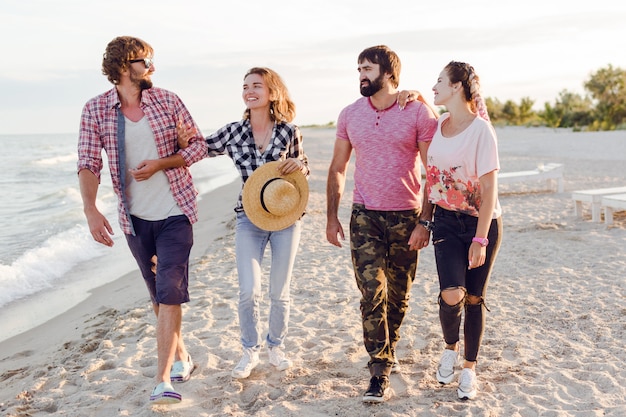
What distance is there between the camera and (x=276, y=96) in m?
3.92

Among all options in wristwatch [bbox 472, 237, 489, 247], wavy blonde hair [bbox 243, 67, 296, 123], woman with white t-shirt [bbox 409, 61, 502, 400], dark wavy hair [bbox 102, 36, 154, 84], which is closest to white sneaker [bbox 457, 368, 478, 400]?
woman with white t-shirt [bbox 409, 61, 502, 400]

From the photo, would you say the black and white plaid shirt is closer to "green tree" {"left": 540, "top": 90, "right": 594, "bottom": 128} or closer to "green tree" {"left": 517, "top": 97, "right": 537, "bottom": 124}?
"green tree" {"left": 540, "top": 90, "right": 594, "bottom": 128}

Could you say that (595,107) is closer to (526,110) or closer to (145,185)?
(526,110)

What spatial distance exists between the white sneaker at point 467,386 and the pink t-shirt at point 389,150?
3.42 feet

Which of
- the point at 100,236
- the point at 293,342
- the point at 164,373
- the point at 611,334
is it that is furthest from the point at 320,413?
the point at 611,334

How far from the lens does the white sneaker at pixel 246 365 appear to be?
13.3ft

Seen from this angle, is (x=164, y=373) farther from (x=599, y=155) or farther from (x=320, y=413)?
(x=599, y=155)

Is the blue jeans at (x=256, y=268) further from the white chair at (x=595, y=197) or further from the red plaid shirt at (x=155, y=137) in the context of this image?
the white chair at (x=595, y=197)

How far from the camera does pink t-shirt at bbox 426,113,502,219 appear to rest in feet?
10.9

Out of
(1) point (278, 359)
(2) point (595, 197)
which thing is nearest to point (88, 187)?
(1) point (278, 359)

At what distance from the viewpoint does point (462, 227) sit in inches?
137

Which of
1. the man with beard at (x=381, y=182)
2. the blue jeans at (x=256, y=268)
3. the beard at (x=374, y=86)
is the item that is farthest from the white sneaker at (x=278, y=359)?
the beard at (x=374, y=86)

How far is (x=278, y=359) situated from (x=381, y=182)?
56.2 inches

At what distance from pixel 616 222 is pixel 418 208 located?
6775 mm
